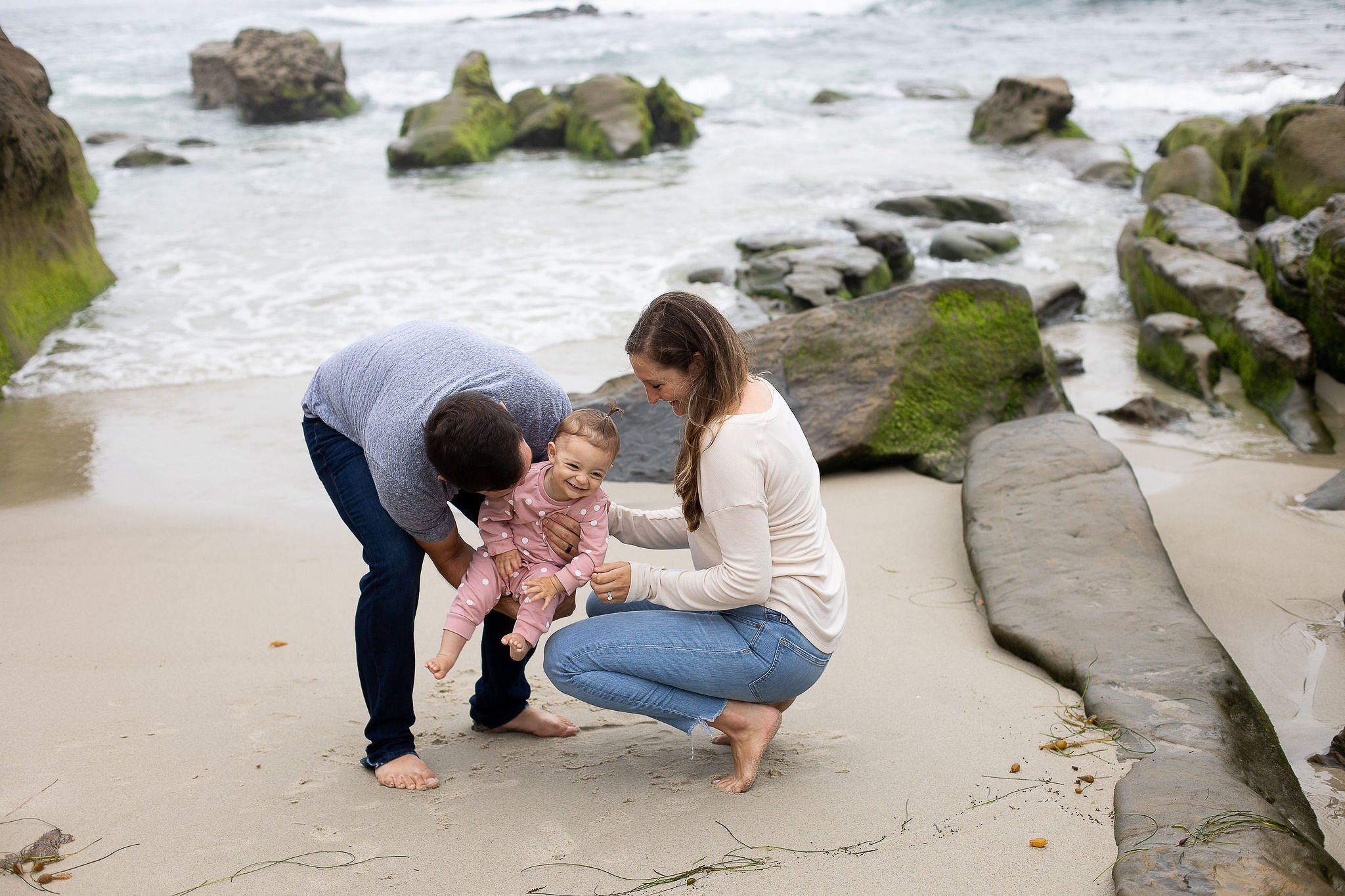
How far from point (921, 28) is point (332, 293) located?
26.5m

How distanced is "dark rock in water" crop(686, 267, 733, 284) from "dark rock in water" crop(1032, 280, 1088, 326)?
2.76m

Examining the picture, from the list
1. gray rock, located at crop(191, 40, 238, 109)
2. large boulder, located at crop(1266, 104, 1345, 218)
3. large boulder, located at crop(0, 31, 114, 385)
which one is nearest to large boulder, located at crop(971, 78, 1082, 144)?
large boulder, located at crop(1266, 104, 1345, 218)

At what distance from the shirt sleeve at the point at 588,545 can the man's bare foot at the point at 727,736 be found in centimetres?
64

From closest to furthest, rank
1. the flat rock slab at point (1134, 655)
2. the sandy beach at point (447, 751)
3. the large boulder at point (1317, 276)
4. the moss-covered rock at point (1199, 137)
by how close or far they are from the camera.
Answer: the flat rock slab at point (1134, 655)
the sandy beach at point (447, 751)
the large boulder at point (1317, 276)
the moss-covered rock at point (1199, 137)

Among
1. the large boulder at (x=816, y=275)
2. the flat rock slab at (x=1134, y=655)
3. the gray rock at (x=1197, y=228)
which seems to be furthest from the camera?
the large boulder at (x=816, y=275)

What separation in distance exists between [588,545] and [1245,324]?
18.4 ft

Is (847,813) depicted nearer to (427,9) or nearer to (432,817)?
(432,817)

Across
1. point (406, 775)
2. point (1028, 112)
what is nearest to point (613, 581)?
point (406, 775)

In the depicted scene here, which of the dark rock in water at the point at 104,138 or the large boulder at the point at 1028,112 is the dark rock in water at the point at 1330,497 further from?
the dark rock in water at the point at 104,138

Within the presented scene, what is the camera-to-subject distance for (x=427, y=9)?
43281 millimetres

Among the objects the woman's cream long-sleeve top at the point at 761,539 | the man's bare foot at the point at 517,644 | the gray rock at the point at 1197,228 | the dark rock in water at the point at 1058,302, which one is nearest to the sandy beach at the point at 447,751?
the man's bare foot at the point at 517,644

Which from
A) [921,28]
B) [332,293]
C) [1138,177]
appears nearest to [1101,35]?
[921,28]

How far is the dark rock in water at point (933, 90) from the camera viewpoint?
848 inches

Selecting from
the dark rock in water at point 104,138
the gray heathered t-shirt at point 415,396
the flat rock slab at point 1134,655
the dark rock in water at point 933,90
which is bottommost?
the dark rock in water at point 104,138
